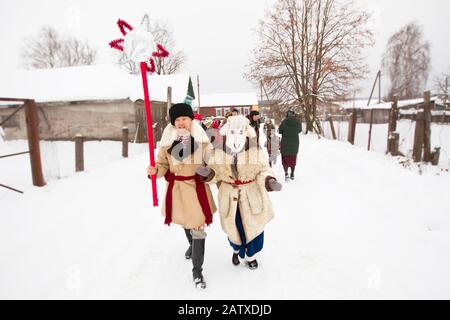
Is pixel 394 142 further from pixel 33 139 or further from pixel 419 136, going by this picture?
pixel 33 139

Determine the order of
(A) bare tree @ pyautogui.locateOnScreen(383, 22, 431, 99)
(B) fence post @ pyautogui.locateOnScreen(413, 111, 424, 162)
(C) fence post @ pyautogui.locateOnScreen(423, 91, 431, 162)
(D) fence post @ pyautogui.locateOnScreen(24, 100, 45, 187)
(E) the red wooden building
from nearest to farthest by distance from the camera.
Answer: (D) fence post @ pyautogui.locateOnScreen(24, 100, 45, 187), (C) fence post @ pyautogui.locateOnScreen(423, 91, 431, 162), (B) fence post @ pyautogui.locateOnScreen(413, 111, 424, 162), (A) bare tree @ pyautogui.locateOnScreen(383, 22, 431, 99), (E) the red wooden building

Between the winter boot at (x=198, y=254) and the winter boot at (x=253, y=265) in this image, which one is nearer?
the winter boot at (x=198, y=254)

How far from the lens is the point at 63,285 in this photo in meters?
2.58

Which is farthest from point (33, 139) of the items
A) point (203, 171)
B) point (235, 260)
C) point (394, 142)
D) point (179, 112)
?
point (394, 142)

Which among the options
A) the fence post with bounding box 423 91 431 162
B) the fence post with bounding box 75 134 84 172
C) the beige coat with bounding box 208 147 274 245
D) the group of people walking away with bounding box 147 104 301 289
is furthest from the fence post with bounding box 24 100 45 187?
the fence post with bounding box 423 91 431 162

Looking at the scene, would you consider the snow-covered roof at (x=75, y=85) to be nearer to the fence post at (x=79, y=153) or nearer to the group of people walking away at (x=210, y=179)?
the fence post at (x=79, y=153)

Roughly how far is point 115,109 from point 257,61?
10.1m

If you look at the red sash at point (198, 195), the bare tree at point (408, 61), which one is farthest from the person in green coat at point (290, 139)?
the bare tree at point (408, 61)

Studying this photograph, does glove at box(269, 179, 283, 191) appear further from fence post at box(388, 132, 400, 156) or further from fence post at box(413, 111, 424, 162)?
fence post at box(388, 132, 400, 156)

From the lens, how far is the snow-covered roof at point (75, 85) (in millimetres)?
15188

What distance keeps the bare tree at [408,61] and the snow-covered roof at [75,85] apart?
3357cm

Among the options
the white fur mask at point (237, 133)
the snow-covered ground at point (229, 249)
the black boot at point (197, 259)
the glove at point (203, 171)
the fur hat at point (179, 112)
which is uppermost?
the fur hat at point (179, 112)

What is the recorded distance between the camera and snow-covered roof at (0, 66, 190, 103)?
15.2m

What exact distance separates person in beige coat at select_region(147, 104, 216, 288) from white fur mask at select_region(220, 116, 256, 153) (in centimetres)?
23
